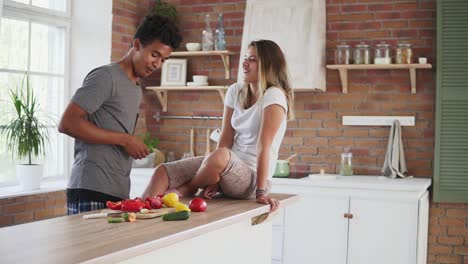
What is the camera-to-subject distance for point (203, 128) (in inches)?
216

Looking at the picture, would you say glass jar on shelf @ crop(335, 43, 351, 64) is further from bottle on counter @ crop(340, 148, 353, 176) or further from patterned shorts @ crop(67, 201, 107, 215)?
patterned shorts @ crop(67, 201, 107, 215)

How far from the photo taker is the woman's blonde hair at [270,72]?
312 cm

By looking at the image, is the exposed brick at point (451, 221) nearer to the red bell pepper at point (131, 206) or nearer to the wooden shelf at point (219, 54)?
the wooden shelf at point (219, 54)

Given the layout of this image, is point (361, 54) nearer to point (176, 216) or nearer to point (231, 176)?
point (231, 176)

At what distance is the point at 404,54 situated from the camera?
4.65 meters

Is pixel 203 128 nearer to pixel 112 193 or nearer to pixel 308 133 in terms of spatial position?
pixel 308 133

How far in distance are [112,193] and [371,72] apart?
9.02 feet

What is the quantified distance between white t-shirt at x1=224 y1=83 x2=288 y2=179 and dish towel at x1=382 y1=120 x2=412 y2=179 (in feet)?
6.03

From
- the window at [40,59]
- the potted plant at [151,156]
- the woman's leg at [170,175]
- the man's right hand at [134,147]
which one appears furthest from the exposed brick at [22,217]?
the man's right hand at [134,147]

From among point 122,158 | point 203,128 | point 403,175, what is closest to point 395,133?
point 403,175

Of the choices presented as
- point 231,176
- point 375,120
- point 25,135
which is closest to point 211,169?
point 231,176

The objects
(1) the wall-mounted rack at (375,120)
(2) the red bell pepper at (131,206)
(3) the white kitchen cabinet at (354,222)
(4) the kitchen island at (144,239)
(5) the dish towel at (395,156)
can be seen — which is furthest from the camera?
(1) the wall-mounted rack at (375,120)

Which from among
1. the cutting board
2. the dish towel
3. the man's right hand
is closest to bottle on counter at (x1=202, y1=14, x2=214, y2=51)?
the dish towel

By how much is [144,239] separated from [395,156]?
3.16 metres
